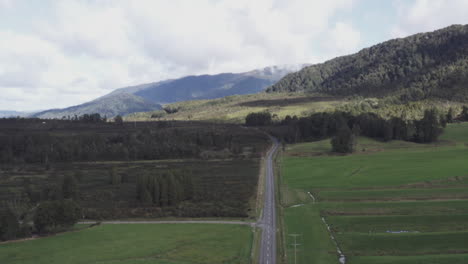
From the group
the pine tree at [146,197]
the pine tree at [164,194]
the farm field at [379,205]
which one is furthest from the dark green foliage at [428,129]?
the pine tree at [146,197]

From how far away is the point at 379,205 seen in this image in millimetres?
92562

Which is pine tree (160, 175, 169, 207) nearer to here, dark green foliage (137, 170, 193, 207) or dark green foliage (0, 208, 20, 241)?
dark green foliage (137, 170, 193, 207)

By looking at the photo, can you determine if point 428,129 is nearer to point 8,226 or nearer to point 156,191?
point 156,191

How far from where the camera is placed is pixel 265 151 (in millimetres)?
199375

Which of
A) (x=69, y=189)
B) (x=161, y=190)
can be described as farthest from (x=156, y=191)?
(x=69, y=189)

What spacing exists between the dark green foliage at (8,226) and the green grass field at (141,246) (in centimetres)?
334

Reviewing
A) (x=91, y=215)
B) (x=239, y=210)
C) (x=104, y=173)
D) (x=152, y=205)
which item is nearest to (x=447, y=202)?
(x=239, y=210)

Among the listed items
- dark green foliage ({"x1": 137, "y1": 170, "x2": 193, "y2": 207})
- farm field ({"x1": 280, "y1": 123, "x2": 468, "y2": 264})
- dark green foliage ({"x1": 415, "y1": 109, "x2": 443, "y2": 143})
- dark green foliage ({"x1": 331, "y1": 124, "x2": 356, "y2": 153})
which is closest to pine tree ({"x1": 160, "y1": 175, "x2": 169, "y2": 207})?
dark green foliage ({"x1": 137, "y1": 170, "x2": 193, "y2": 207})

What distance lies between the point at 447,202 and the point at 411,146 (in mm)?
103117

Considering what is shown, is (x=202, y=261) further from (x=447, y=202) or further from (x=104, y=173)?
(x=104, y=173)

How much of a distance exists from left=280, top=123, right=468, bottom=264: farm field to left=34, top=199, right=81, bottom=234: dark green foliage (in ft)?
145

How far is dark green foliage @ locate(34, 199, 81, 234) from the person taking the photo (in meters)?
82.8

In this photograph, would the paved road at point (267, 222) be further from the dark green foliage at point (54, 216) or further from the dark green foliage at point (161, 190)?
the dark green foliage at point (161, 190)

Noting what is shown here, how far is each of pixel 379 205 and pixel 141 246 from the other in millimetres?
53759
